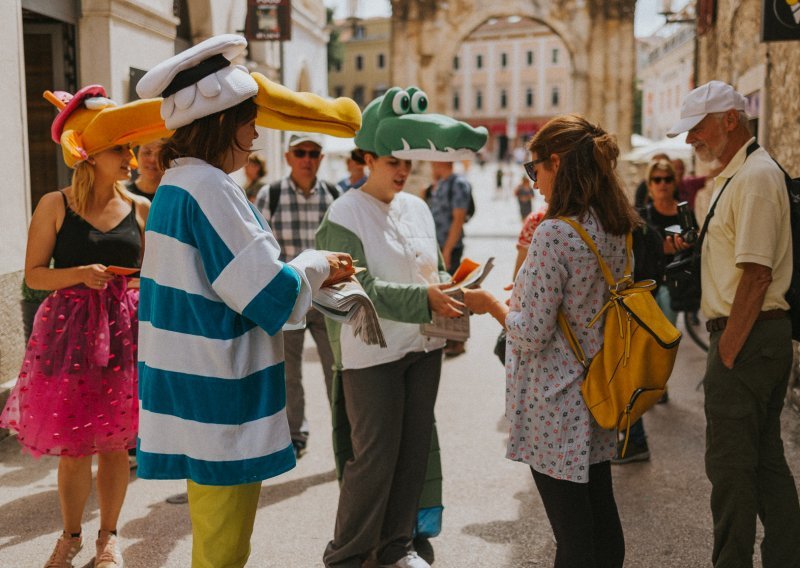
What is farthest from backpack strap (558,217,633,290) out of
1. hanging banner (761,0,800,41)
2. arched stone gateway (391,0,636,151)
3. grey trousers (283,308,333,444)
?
arched stone gateway (391,0,636,151)

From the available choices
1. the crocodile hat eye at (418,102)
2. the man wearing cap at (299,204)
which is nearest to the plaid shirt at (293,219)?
the man wearing cap at (299,204)

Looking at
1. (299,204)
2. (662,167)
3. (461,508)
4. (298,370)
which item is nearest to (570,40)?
(662,167)

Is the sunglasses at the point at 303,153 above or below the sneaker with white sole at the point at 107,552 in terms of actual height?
above

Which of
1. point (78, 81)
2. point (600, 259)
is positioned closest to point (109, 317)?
point (600, 259)

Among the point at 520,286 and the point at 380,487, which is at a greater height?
the point at 520,286

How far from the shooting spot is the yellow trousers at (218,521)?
242cm

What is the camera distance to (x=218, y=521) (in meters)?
2.43

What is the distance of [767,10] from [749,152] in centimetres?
230

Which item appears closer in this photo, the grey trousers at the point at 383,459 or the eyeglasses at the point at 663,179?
the grey trousers at the point at 383,459

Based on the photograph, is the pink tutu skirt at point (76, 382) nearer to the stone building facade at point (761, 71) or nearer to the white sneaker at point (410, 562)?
the white sneaker at point (410, 562)

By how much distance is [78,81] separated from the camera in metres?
8.19

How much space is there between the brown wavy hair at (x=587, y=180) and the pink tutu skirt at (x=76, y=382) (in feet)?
6.57

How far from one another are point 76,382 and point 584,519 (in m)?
2.14

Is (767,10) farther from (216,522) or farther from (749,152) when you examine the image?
(216,522)
